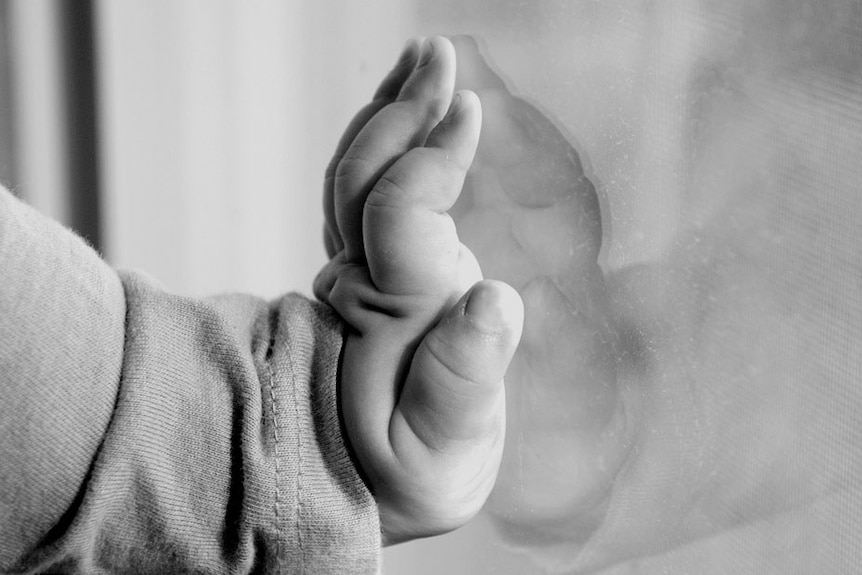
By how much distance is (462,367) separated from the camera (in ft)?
1.29

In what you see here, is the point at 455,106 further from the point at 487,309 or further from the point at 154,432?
the point at 154,432

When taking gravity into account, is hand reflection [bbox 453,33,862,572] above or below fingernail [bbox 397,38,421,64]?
below

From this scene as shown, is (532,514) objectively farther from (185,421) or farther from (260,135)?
(260,135)

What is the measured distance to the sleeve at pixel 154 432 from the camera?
39 cm

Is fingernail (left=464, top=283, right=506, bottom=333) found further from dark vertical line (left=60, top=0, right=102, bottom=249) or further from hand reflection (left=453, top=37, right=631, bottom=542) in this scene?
dark vertical line (left=60, top=0, right=102, bottom=249)

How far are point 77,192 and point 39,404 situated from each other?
2.09ft

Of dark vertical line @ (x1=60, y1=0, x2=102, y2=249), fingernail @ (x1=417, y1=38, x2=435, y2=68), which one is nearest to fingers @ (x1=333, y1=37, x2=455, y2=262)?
fingernail @ (x1=417, y1=38, x2=435, y2=68)

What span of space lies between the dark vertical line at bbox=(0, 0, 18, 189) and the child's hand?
0.66 metres

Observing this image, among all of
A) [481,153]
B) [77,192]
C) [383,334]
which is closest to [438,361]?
[383,334]

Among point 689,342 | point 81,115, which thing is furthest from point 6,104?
point 689,342

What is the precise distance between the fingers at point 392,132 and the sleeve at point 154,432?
58 millimetres

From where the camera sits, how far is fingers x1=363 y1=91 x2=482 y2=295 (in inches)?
16.0

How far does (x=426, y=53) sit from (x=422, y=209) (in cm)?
11

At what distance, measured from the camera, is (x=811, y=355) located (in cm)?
31
